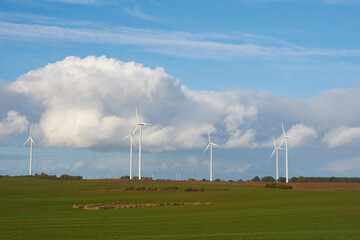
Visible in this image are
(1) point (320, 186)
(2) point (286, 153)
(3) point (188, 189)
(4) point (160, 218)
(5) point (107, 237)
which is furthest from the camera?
(2) point (286, 153)

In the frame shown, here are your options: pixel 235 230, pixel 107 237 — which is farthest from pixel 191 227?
pixel 107 237

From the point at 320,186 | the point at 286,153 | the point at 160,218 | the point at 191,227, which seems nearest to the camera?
the point at 191,227

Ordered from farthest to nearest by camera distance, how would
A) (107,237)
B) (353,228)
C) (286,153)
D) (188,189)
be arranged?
1. (286,153)
2. (188,189)
3. (353,228)
4. (107,237)

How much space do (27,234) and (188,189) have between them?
66978 mm

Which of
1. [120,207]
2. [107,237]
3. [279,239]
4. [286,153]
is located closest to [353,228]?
[279,239]

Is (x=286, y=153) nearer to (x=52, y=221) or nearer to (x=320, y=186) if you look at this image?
(x=320, y=186)

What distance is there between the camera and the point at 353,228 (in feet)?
108

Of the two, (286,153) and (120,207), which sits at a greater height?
(286,153)

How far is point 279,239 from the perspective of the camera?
1102 inches

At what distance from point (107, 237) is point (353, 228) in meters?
15.5

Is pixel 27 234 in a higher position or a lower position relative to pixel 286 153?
lower

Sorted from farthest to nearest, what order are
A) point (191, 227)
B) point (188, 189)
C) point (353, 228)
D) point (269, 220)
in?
1. point (188, 189)
2. point (269, 220)
3. point (191, 227)
4. point (353, 228)

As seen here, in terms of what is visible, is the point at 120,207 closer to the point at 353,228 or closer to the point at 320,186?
the point at 353,228

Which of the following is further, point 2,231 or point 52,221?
point 52,221
